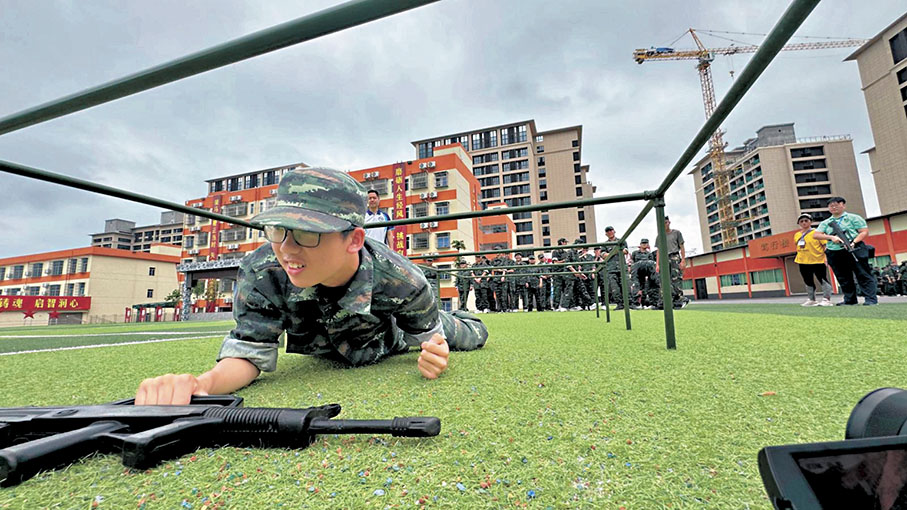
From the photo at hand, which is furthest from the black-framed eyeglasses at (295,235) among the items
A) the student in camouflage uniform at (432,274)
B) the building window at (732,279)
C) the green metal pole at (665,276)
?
the building window at (732,279)

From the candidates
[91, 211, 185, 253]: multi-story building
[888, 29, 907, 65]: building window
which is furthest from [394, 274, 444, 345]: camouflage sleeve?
[91, 211, 185, 253]: multi-story building

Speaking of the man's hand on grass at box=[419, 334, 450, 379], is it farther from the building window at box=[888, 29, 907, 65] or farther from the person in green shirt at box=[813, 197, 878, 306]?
the building window at box=[888, 29, 907, 65]

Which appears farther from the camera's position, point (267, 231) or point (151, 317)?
point (151, 317)

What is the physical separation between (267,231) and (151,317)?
35.9 metres

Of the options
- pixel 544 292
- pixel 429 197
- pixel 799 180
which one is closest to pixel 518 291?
pixel 544 292

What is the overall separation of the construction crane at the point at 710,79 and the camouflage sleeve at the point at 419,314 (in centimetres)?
3990

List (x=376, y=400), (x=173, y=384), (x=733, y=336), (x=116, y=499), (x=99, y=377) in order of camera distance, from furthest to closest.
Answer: (x=733, y=336) < (x=99, y=377) < (x=376, y=400) < (x=173, y=384) < (x=116, y=499)

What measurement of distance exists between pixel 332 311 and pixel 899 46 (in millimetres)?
36494

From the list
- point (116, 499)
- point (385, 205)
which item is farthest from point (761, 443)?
point (385, 205)

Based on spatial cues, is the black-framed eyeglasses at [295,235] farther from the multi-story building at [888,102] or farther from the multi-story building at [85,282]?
the multi-story building at [888,102]

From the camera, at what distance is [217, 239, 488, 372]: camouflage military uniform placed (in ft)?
3.97

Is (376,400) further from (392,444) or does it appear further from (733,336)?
(733,336)

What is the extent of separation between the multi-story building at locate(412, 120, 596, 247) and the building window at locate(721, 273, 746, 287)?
14.9 m

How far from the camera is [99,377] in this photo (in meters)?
1.39
